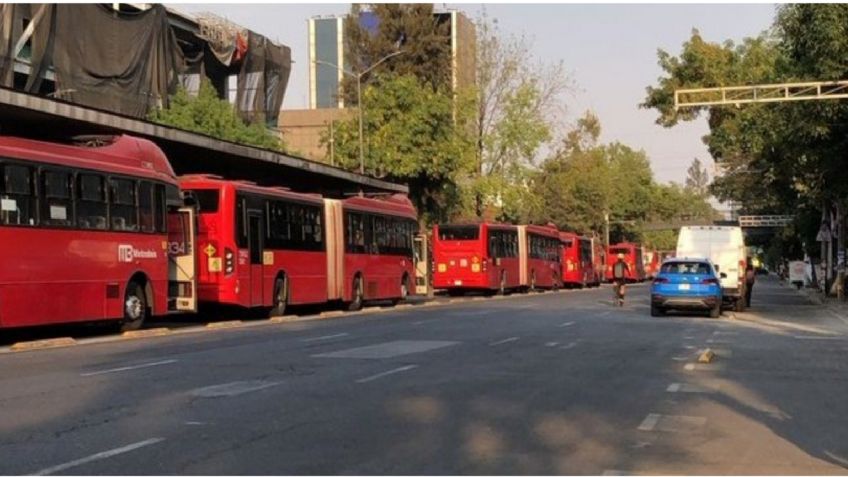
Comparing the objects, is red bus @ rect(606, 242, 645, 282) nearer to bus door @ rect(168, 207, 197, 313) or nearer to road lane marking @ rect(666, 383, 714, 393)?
bus door @ rect(168, 207, 197, 313)

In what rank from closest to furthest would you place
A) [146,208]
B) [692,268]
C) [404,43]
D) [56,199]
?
[56,199], [146,208], [692,268], [404,43]

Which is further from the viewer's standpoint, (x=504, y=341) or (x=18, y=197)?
(x=504, y=341)

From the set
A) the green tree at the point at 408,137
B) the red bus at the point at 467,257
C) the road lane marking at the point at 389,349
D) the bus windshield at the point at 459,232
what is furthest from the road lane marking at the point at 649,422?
the green tree at the point at 408,137

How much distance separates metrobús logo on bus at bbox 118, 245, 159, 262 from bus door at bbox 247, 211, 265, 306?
4.19m

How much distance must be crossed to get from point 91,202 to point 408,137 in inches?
1204

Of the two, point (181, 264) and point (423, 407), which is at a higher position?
point (181, 264)

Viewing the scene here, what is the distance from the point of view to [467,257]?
43656 millimetres

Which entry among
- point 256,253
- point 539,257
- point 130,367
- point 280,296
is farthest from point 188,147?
point 539,257

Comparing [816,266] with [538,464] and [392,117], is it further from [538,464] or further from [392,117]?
[538,464]

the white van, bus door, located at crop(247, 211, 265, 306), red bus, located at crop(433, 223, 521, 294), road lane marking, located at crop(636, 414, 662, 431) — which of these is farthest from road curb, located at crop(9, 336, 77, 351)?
red bus, located at crop(433, 223, 521, 294)

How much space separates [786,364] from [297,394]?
8161 millimetres

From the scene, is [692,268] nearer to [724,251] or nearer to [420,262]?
[724,251]

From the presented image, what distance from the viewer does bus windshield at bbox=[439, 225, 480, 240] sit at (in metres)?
43.7

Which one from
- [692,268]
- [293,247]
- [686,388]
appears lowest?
[686,388]
